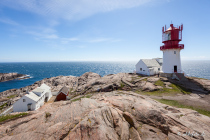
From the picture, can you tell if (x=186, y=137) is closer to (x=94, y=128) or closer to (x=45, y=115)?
(x=94, y=128)

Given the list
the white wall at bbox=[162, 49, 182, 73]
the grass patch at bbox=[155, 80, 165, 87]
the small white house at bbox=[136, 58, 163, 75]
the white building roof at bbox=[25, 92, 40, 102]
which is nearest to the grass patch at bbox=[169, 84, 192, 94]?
the grass patch at bbox=[155, 80, 165, 87]

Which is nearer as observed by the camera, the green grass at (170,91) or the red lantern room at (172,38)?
the green grass at (170,91)

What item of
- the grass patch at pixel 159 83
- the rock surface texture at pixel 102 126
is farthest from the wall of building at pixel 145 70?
the rock surface texture at pixel 102 126

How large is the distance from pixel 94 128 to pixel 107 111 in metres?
2.35

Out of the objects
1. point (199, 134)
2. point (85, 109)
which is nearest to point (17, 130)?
point (85, 109)

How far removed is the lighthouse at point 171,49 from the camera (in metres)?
30.9

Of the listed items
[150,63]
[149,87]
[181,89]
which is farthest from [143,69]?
[181,89]

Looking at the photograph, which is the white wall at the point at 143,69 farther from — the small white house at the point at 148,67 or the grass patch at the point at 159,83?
the grass patch at the point at 159,83

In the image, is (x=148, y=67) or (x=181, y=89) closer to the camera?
(x=181, y=89)

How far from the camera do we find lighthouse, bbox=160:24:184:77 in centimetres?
3086

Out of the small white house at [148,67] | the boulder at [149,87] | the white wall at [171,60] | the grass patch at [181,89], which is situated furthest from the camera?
the small white house at [148,67]

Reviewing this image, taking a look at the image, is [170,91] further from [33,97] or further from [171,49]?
[33,97]

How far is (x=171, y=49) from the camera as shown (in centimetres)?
3200

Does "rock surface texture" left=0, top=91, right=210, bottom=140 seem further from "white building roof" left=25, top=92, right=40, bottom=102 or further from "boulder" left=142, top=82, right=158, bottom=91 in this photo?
"white building roof" left=25, top=92, right=40, bottom=102
